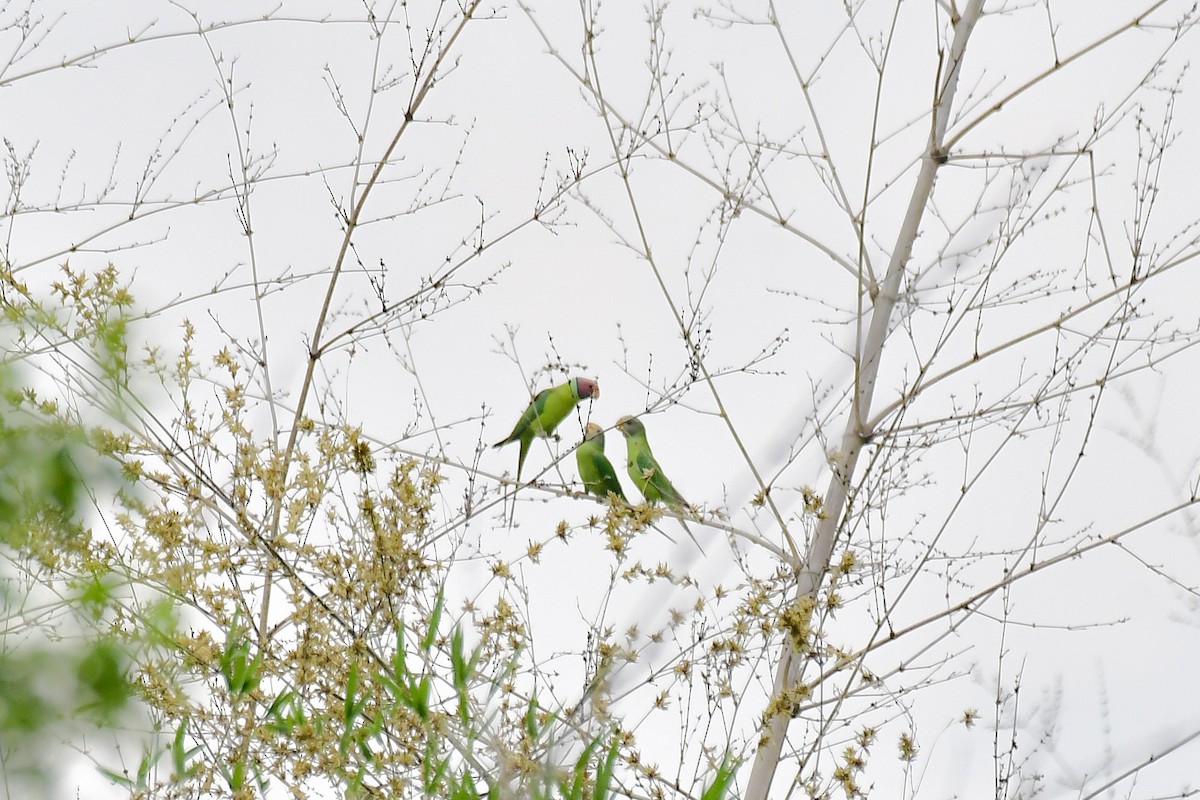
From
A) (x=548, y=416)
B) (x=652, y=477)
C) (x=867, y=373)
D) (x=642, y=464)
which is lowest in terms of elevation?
(x=867, y=373)

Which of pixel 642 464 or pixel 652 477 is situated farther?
pixel 642 464

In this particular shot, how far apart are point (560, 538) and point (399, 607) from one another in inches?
22.7

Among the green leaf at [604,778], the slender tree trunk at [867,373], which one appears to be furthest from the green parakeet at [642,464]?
the green leaf at [604,778]

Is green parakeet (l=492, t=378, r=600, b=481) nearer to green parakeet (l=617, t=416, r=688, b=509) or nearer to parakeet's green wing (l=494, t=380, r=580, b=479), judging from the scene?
parakeet's green wing (l=494, t=380, r=580, b=479)

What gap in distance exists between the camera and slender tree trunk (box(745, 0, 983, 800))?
3.58 meters

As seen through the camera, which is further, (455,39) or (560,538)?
(455,39)

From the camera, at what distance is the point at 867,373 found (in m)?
4.16

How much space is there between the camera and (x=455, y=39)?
14.8 feet

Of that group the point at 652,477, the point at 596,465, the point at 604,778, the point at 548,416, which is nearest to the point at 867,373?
the point at 652,477

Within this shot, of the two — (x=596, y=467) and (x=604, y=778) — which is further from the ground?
(x=596, y=467)

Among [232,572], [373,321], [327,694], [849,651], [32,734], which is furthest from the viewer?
[373,321]

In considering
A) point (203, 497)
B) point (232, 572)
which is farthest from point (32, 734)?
point (203, 497)

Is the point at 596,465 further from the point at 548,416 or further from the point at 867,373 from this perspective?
the point at 867,373

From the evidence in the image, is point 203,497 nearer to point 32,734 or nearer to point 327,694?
point 327,694
